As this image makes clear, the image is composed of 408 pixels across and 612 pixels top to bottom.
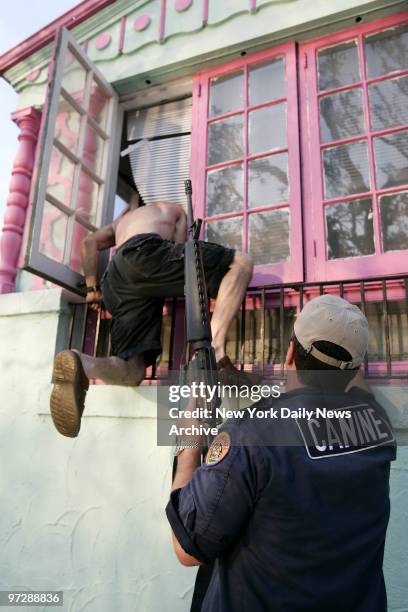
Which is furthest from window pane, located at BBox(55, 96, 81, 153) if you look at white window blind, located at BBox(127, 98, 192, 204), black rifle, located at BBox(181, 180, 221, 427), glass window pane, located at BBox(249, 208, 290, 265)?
black rifle, located at BBox(181, 180, 221, 427)

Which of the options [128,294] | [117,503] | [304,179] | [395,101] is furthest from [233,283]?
[395,101]

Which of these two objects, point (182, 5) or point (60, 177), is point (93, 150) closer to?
point (60, 177)

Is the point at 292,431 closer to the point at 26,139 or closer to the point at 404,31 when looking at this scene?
the point at 404,31

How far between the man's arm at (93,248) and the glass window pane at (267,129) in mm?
1230

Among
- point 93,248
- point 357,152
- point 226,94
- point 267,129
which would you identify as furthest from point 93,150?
point 357,152

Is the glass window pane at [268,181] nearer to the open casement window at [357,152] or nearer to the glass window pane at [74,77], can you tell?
the open casement window at [357,152]

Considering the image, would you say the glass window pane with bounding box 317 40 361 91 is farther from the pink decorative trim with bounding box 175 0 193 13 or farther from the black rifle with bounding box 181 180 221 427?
the black rifle with bounding box 181 180 221 427

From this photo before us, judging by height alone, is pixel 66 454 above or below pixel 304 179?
below

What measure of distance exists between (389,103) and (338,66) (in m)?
0.53

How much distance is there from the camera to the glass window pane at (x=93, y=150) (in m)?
3.66

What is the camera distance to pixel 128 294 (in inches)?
106

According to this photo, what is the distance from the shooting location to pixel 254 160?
339cm

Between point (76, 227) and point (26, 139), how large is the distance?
1538 mm

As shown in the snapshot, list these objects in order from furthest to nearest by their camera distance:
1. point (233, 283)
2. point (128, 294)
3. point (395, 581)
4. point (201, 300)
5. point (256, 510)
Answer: point (128, 294), point (233, 283), point (395, 581), point (201, 300), point (256, 510)
